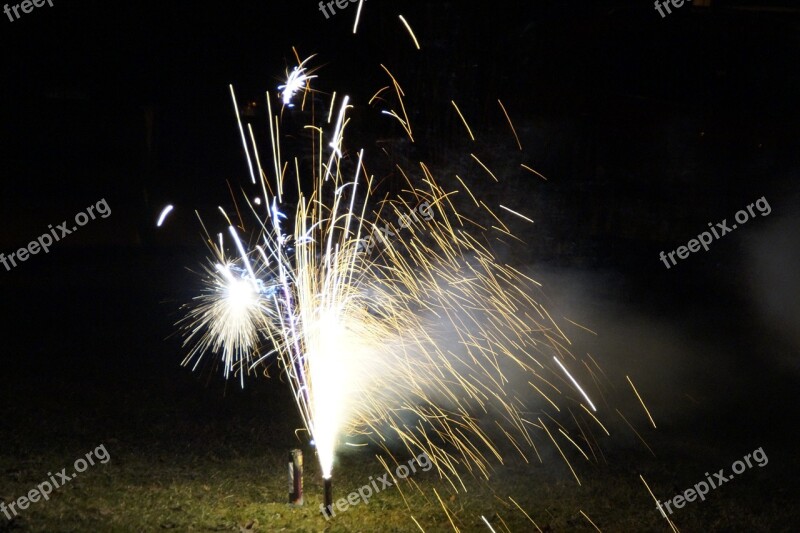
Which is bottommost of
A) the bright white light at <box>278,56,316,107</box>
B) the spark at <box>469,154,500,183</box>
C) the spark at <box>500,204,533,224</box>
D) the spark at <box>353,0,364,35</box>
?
the spark at <box>500,204,533,224</box>

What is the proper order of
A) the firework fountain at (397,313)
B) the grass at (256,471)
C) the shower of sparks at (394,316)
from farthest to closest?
the firework fountain at (397,313), the shower of sparks at (394,316), the grass at (256,471)

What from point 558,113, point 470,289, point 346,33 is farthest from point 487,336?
point 346,33

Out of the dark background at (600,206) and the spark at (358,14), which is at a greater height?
the spark at (358,14)

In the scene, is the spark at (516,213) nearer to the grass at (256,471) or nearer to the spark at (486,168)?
the spark at (486,168)

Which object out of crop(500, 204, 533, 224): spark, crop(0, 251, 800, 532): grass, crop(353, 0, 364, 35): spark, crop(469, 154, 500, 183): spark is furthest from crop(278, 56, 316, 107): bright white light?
crop(0, 251, 800, 532): grass

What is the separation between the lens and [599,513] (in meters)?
6.56

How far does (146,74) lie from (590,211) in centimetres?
948

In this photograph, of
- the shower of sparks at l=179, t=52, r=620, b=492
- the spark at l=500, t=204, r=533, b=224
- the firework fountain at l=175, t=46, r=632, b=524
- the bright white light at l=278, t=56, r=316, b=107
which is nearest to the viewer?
the shower of sparks at l=179, t=52, r=620, b=492

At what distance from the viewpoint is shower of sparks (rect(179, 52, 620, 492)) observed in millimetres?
7406

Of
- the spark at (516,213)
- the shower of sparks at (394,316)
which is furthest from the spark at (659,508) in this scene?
the spark at (516,213)

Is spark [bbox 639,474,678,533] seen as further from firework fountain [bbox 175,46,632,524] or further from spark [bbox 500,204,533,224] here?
spark [bbox 500,204,533,224]

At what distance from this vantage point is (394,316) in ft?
27.2

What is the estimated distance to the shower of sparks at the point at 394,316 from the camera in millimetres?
7406

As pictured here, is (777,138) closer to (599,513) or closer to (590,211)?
(590,211)
